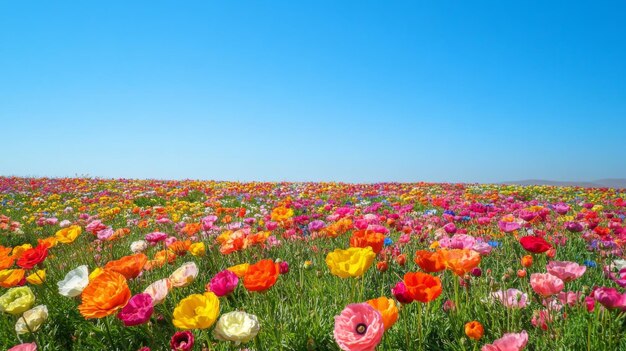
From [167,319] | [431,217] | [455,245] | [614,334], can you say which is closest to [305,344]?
[167,319]

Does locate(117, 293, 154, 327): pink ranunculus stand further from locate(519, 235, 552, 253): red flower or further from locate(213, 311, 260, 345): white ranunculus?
locate(519, 235, 552, 253): red flower

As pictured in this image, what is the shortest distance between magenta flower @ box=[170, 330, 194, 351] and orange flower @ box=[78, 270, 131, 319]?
11.7 inches

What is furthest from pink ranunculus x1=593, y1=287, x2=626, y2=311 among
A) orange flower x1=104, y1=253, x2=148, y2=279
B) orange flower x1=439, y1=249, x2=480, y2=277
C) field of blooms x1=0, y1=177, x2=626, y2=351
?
orange flower x1=104, y1=253, x2=148, y2=279

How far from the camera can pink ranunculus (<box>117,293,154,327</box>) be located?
1507 mm

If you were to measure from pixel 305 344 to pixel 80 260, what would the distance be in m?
3.34

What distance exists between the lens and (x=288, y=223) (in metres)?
4.32

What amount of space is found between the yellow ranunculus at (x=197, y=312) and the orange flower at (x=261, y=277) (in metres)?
0.21

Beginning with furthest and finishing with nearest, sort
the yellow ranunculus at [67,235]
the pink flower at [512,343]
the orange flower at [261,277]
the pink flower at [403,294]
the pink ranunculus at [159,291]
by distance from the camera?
the yellow ranunculus at [67,235]
the pink ranunculus at [159,291]
the orange flower at [261,277]
the pink flower at [403,294]
the pink flower at [512,343]

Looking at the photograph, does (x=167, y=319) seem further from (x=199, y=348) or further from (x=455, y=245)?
(x=455, y=245)

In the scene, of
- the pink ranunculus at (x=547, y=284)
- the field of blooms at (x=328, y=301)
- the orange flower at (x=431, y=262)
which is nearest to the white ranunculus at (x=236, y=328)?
the field of blooms at (x=328, y=301)

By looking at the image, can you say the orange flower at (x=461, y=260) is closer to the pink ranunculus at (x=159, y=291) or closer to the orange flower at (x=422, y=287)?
the orange flower at (x=422, y=287)

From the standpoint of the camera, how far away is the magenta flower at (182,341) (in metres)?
1.46

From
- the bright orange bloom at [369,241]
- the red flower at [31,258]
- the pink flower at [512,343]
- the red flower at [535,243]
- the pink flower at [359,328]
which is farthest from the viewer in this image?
the red flower at [31,258]

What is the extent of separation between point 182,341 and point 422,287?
1072mm
